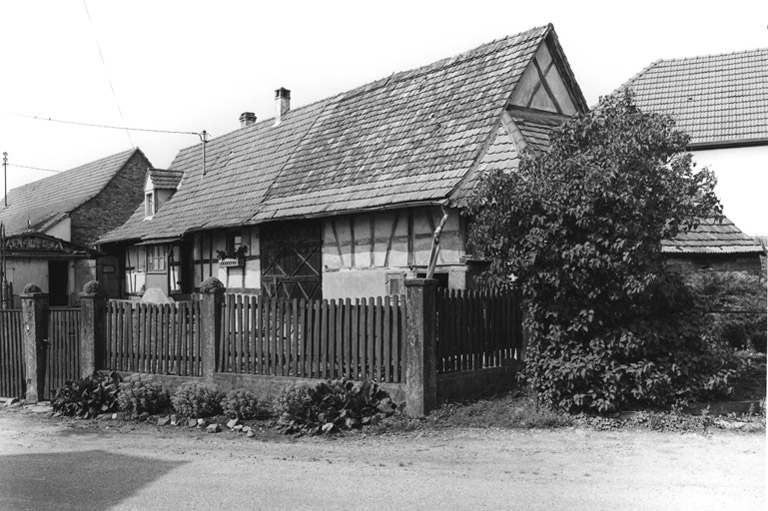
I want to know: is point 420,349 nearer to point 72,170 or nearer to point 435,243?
point 435,243

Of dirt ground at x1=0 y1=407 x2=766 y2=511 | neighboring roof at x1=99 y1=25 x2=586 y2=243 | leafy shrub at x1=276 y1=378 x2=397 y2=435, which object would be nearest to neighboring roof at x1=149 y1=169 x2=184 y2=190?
neighboring roof at x1=99 y1=25 x2=586 y2=243

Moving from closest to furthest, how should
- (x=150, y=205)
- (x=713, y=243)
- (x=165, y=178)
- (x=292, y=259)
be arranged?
(x=713, y=243), (x=292, y=259), (x=165, y=178), (x=150, y=205)

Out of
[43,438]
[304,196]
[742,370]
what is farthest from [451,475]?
[304,196]

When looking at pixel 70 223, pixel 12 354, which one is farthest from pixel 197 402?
pixel 70 223

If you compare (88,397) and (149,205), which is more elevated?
(149,205)

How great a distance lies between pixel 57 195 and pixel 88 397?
31674mm

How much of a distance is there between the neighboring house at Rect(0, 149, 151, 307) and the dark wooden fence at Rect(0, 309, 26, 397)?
17.4 meters

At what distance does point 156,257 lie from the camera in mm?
23438

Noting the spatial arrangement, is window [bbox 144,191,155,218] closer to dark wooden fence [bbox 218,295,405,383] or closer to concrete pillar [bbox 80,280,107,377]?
concrete pillar [bbox 80,280,107,377]

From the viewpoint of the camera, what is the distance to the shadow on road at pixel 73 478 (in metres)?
6.36

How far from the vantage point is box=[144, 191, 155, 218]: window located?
81.8ft

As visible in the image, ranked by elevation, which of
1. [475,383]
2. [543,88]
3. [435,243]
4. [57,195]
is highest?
[543,88]

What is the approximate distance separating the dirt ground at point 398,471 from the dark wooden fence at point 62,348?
3496 millimetres

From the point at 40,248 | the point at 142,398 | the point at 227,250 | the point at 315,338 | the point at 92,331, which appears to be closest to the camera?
the point at 315,338
